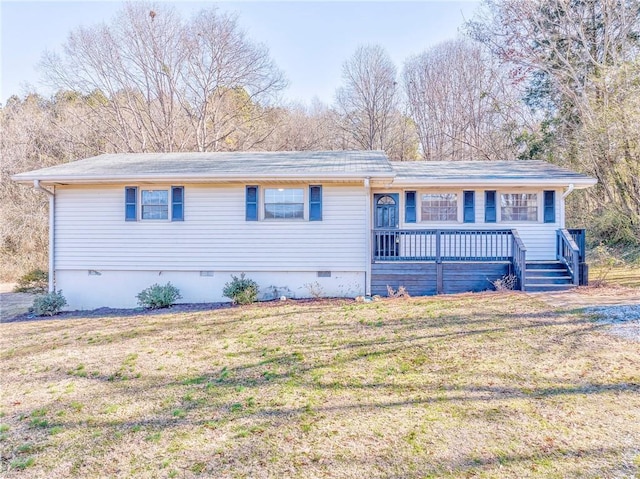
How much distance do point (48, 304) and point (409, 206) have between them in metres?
9.70

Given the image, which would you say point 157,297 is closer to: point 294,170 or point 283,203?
point 283,203

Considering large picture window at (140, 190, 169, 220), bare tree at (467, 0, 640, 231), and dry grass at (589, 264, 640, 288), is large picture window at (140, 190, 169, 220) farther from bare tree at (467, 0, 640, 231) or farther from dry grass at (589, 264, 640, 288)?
bare tree at (467, 0, 640, 231)

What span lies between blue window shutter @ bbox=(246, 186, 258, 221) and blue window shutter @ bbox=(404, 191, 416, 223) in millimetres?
4321

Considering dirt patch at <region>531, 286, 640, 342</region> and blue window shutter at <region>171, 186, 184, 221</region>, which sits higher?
blue window shutter at <region>171, 186, 184, 221</region>

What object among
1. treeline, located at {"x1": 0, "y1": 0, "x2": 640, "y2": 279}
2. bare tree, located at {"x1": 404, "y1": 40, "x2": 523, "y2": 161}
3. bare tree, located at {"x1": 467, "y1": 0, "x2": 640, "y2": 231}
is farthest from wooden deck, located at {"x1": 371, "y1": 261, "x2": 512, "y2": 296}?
bare tree, located at {"x1": 404, "y1": 40, "x2": 523, "y2": 161}

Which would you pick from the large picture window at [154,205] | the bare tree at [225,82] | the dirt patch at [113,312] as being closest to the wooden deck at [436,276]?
the dirt patch at [113,312]

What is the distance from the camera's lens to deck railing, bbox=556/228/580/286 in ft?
29.3

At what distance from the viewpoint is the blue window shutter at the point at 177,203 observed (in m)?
9.52

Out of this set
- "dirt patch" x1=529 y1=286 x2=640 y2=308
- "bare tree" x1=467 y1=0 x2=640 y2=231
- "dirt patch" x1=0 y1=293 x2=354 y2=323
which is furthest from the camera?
"bare tree" x1=467 y1=0 x2=640 y2=231

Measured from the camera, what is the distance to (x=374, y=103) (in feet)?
79.0

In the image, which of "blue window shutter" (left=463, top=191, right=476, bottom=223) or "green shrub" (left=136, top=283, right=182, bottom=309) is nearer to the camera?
"green shrub" (left=136, top=283, right=182, bottom=309)

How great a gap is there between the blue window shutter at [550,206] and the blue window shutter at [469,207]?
1.94 m

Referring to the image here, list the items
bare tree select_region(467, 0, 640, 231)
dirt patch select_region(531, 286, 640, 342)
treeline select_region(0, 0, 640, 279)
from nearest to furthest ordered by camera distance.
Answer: dirt patch select_region(531, 286, 640, 342) → bare tree select_region(467, 0, 640, 231) → treeline select_region(0, 0, 640, 279)

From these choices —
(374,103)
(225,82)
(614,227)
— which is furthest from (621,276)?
(225,82)
